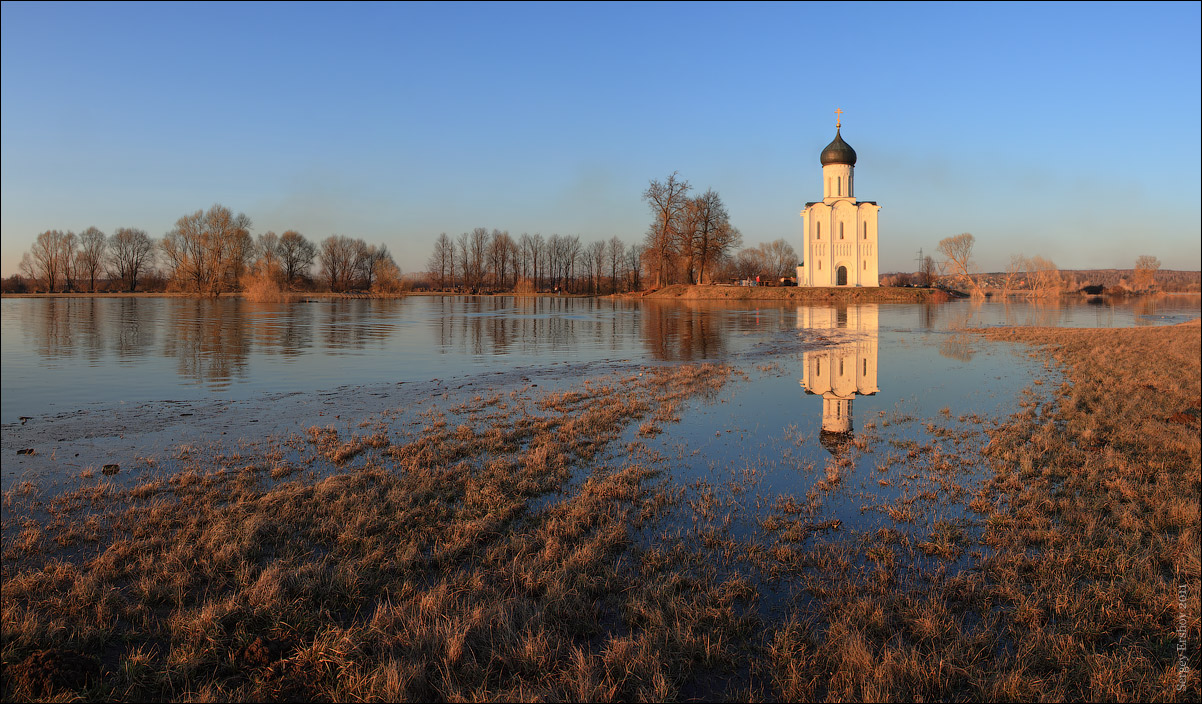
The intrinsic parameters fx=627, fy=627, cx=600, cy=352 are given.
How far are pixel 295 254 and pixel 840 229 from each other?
88.9m

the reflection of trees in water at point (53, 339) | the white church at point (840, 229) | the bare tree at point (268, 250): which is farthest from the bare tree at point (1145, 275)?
the white church at point (840, 229)

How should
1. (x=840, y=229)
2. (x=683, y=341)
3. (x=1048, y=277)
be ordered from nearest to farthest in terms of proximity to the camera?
(x=1048, y=277)
(x=683, y=341)
(x=840, y=229)

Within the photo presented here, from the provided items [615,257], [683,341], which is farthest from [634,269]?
[683,341]

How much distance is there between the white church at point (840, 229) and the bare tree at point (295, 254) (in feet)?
269

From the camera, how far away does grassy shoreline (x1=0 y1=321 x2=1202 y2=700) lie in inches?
136

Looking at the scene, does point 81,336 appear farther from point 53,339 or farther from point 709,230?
point 709,230

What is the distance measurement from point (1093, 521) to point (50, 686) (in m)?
7.41

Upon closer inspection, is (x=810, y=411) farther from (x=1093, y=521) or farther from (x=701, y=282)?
(x=701, y=282)

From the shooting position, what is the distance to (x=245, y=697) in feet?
10.8

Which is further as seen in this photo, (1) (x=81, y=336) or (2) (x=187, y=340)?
(2) (x=187, y=340)

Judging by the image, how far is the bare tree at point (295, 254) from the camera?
106625 millimetres

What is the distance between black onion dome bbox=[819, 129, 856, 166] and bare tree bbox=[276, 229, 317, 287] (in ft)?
278

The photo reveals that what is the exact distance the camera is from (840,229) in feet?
273

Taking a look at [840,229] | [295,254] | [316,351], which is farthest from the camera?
[295,254]
